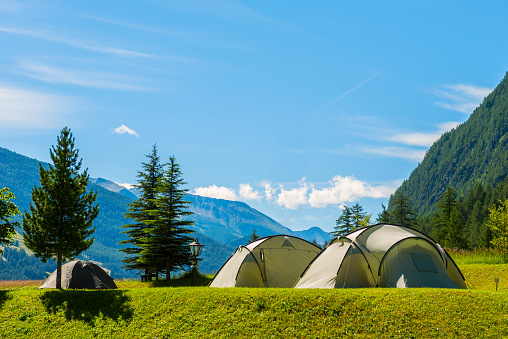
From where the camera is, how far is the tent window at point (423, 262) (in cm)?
1862

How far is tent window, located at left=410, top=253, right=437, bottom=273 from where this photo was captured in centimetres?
1862

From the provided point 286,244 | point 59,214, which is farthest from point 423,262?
point 59,214

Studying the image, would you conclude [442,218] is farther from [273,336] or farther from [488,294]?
[273,336]

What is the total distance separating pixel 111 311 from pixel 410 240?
14184 millimetres

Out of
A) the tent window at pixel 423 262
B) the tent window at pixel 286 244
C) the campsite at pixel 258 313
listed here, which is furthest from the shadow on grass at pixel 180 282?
the tent window at pixel 423 262

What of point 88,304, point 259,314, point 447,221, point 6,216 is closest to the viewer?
point 259,314

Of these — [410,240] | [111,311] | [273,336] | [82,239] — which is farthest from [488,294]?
[82,239]

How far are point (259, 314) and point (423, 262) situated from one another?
28.5ft

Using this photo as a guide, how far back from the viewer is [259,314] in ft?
49.5

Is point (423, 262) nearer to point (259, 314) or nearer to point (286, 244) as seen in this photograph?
point (286, 244)

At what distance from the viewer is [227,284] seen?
22.3m

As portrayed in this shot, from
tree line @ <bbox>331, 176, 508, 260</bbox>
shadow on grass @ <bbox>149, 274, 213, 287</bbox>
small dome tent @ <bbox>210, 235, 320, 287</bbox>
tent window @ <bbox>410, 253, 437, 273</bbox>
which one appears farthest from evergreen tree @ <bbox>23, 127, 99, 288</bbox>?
tree line @ <bbox>331, 176, 508, 260</bbox>

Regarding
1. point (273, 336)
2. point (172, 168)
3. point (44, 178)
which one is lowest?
point (273, 336)

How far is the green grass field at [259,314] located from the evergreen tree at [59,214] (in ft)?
9.53
